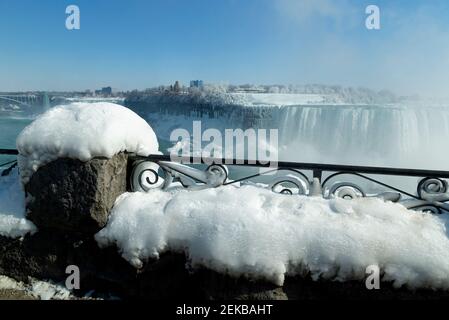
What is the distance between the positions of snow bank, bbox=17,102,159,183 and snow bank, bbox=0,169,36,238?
0.84 ft

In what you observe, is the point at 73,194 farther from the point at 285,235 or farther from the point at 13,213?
the point at 285,235

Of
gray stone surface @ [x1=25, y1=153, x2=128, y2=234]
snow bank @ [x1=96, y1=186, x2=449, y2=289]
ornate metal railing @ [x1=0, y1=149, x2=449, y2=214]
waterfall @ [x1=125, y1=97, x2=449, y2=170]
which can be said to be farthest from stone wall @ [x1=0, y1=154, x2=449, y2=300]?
waterfall @ [x1=125, y1=97, x2=449, y2=170]

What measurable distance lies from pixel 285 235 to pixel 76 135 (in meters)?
1.68

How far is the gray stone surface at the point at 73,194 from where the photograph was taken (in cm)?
247

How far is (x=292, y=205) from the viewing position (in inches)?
96.7

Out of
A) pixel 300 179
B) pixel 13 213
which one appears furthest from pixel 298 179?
pixel 13 213

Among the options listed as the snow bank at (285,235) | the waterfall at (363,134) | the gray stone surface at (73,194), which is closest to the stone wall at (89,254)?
the gray stone surface at (73,194)

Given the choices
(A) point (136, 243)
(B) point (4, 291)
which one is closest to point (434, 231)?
(A) point (136, 243)

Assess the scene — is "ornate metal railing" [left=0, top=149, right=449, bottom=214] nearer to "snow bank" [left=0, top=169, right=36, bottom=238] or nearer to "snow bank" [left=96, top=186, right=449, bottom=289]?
"snow bank" [left=96, top=186, right=449, bottom=289]

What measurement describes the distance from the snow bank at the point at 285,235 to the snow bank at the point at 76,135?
0.51 metres

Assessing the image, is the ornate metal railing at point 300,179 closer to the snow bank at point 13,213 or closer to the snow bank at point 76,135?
the snow bank at point 76,135

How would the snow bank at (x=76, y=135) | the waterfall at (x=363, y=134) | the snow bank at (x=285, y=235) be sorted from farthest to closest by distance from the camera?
the waterfall at (x=363, y=134), the snow bank at (x=76, y=135), the snow bank at (x=285, y=235)

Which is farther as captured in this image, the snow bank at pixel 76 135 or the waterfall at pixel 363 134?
the waterfall at pixel 363 134
